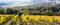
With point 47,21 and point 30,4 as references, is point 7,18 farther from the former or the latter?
point 47,21

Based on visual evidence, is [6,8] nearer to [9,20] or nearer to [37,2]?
[9,20]

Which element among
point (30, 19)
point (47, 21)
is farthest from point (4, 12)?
point (47, 21)

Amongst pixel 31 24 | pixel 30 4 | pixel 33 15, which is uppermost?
pixel 30 4

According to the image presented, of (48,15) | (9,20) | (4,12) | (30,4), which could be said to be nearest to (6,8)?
(4,12)

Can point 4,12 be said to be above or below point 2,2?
below

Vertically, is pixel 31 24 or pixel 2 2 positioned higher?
pixel 2 2
